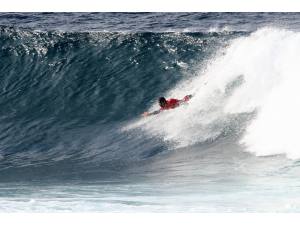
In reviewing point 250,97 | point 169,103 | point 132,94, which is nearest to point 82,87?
point 132,94

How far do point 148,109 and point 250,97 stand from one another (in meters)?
1.90

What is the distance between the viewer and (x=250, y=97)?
36.6ft

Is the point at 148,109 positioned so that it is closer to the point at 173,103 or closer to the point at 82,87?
the point at 173,103

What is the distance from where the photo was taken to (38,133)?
11578 millimetres

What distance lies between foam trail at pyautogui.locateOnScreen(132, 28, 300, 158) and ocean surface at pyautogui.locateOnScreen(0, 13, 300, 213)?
24mm

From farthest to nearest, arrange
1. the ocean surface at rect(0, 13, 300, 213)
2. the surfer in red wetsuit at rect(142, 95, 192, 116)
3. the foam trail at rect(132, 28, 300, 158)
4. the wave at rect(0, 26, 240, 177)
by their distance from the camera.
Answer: the surfer in red wetsuit at rect(142, 95, 192, 116) → the wave at rect(0, 26, 240, 177) → the foam trail at rect(132, 28, 300, 158) → the ocean surface at rect(0, 13, 300, 213)

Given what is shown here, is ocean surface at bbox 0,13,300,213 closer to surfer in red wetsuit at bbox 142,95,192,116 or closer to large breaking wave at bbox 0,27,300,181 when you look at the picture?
large breaking wave at bbox 0,27,300,181

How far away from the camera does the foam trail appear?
984 centimetres

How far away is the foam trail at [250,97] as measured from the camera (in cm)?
984

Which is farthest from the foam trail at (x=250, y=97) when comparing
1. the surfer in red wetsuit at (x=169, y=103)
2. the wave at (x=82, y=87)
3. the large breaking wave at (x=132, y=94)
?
the wave at (x=82, y=87)

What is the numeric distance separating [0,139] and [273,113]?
15.8ft

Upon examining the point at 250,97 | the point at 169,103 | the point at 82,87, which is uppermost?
the point at 82,87

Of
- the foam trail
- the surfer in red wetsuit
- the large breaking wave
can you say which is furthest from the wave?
the surfer in red wetsuit

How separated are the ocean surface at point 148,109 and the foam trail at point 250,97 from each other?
0.02 meters
